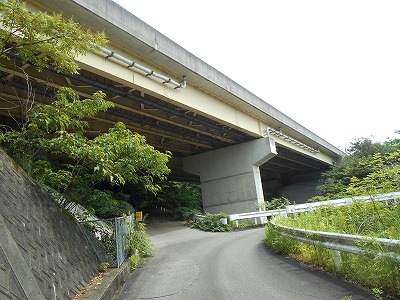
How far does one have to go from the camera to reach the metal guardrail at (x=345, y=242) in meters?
3.79

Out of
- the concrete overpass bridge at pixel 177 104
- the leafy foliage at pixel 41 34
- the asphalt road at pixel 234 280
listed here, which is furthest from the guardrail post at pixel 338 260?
the concrete overpass bridge at pixel 177 104

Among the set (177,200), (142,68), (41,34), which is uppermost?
(142,68)

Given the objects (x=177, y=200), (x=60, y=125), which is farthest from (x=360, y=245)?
(x=177, y=200)

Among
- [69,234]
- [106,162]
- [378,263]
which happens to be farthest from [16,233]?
[378,263]

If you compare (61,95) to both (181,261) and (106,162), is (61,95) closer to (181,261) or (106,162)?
(106,162)

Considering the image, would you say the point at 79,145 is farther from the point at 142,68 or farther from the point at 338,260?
the point at 142,68

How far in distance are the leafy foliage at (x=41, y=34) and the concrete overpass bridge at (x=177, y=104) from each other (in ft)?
3.12

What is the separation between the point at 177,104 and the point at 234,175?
10209 millimetres

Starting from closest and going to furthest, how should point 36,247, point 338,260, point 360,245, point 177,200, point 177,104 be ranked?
1. point 36,247
2. point 360,245
3. point 338,260
4. point 177,104
5. point 177,200

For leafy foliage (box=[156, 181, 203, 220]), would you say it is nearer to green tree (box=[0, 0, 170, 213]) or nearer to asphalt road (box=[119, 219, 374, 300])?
asphalt road (box=[119, 219, 374, 300])

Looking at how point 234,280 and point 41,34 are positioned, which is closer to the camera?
point 234,280

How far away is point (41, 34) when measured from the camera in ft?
18.7

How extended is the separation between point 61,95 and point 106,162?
184cm

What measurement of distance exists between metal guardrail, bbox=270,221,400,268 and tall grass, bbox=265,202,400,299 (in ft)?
0.17
